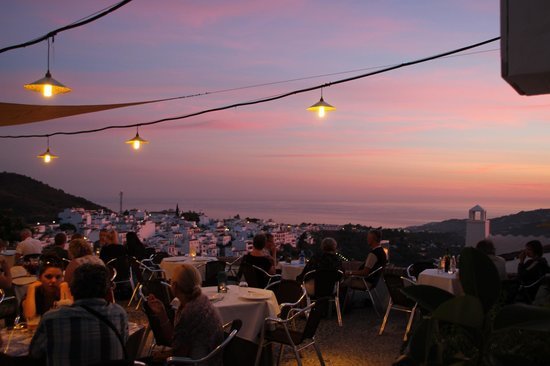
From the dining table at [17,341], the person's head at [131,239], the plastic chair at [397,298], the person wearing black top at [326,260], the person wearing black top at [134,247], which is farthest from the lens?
the person's head at [131,239]

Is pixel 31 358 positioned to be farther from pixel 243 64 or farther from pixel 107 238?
pixel 243 64

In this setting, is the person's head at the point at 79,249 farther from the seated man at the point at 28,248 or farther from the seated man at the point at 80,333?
the seated man at the point at 28,248

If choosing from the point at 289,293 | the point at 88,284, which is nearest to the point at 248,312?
the point at 289,293

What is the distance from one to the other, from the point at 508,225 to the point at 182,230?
23.7 feet

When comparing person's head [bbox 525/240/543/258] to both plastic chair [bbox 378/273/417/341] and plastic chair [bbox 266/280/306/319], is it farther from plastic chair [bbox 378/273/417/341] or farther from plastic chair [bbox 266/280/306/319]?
plastic chair [bbox 266/280/306/319]

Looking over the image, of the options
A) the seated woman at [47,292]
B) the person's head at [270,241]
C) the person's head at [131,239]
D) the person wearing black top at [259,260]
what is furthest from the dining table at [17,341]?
the person's head at [131,239]

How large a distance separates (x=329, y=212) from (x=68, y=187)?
358 inches

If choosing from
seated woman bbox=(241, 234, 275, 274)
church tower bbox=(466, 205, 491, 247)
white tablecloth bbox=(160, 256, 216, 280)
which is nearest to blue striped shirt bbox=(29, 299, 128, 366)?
seated woman bbox=(241, 234, 275, 274)

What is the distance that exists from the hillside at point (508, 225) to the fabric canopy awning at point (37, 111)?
21.2ft

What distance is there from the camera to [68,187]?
18.8 m

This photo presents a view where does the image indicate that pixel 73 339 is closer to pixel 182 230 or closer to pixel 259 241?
pixel 259 241

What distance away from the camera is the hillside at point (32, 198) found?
56.2 feet

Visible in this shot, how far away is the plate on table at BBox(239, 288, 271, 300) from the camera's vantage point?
16.7 ft

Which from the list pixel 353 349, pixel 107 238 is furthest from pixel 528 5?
pixel 107 238
